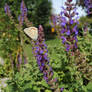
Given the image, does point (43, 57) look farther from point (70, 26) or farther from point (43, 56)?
point (70, 26)

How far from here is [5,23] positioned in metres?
5.21

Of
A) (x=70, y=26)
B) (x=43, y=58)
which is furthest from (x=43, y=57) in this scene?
(x=70, y=26)

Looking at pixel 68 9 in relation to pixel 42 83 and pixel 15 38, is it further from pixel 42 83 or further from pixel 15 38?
pixel 15 38

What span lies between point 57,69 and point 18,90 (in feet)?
3.00

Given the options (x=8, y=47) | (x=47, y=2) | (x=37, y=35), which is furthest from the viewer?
(x=47, y=2)

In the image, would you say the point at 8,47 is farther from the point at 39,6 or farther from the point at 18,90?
the point at 39,6

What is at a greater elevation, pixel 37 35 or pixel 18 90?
pixel 37 35

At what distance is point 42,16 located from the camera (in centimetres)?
1521

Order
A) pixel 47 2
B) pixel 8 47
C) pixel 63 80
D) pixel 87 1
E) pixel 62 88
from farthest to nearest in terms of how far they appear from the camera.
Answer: pixel 47 2, pixel 8 47, pixel 87 1, pixel 63 80, pixel 62 88

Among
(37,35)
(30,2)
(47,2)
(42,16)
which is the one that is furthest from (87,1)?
(47,2)

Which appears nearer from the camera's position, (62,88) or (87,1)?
(62,88)

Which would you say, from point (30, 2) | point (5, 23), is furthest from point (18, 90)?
point (30, 2)

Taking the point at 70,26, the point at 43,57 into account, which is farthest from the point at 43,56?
the point at 70,26

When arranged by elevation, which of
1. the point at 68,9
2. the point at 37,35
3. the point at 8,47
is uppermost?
the point at 68,9
